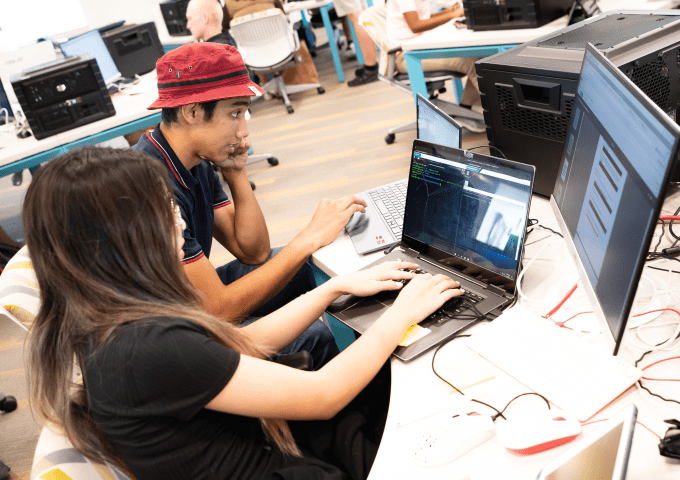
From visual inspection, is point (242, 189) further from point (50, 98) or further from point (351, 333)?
point (50, 98)

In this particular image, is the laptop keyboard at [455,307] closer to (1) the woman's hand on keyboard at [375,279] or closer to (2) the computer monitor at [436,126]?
(1) the woman's hand on keyboard at [375,279]

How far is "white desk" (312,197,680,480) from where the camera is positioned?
77 centimetres

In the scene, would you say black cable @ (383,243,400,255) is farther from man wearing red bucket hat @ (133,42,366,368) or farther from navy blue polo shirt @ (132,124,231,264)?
navy blue polo shirt @ (132,124,231,264)

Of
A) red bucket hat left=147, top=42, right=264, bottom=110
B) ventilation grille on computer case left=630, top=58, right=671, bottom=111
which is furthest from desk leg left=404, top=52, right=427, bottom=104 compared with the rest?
ventilation grille on computer case left=630, top=58, right=671, bottom=111

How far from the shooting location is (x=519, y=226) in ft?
3.53

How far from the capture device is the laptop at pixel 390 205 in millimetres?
1467

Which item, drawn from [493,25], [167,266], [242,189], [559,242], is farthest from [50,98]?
[559,242]

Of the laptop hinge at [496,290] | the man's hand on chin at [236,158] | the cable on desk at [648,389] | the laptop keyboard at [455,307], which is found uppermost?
the man's hand on chin at [236,158]

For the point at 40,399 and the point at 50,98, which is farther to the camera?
the point at 50,98

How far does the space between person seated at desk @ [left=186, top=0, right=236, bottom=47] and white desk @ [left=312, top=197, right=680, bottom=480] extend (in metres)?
3.78

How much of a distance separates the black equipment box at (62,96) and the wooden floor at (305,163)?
→ 67cm

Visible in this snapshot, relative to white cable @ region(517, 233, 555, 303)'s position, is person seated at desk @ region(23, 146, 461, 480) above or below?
above

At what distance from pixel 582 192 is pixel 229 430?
0.74m

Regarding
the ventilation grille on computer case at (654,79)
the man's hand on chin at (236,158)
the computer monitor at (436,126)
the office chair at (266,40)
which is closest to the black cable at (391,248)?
the computer monitor at (436,126)
